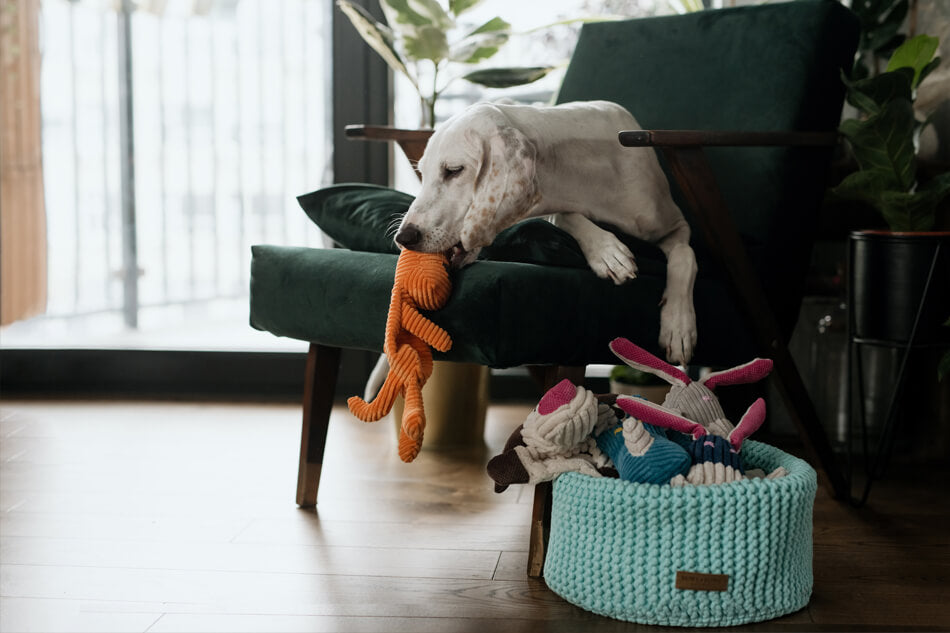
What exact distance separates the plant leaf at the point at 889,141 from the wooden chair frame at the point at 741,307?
0.29 feet

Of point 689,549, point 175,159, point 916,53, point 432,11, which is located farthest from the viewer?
point 175,159

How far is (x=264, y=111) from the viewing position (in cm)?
279

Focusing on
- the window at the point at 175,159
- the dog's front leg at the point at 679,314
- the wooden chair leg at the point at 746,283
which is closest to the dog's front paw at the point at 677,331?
the dog's front leg at the point at 679,314

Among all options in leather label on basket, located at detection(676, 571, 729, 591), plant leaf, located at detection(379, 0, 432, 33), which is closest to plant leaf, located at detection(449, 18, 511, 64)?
plant leaf, located at detection(379, 0, 432, 33)

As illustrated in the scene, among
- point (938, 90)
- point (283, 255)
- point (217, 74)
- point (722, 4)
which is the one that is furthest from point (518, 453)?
point (217, 74)

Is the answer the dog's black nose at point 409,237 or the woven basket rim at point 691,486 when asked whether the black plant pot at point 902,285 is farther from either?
the dog's black nose at point 409,237

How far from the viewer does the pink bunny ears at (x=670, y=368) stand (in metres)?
1.40

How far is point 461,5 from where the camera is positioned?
2188 millimetres

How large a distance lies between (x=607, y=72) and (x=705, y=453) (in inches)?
37.9

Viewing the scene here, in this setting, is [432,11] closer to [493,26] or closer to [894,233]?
[493,26]

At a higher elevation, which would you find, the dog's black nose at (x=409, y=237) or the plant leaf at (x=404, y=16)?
the plant leaf at (x=404, y=16)

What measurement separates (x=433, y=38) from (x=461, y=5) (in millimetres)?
98

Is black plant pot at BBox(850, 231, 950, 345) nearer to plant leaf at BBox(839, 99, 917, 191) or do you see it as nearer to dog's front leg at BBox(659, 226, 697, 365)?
plant leaf at BBox(839, 99, 917, 191)

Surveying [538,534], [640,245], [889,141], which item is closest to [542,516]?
[538,534]
